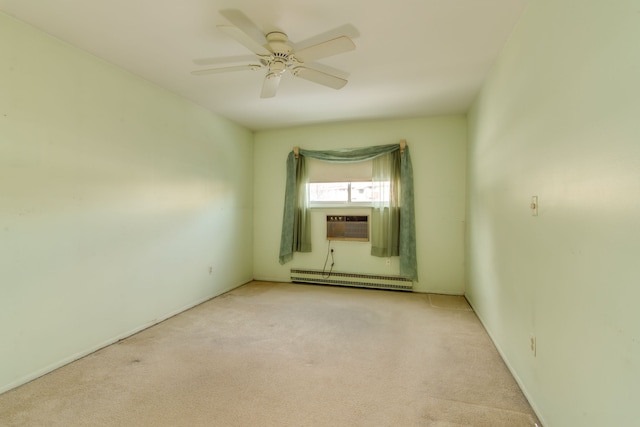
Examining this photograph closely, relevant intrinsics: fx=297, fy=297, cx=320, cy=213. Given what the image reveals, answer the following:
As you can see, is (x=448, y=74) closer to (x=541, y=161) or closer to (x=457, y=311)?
(x=541, y=161)

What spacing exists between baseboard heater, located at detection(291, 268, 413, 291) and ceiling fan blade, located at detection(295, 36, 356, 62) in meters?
3.12

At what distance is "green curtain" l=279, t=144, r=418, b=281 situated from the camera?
4.12m

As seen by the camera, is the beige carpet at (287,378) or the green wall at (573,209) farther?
the beige carpet at (287,378)

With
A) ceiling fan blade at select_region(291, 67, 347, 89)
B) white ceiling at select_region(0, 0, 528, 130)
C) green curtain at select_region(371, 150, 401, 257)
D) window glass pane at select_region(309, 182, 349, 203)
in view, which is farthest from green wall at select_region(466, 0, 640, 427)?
window glass pane at select_region(309, 182, 349, 203)

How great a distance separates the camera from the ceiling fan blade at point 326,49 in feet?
6.08

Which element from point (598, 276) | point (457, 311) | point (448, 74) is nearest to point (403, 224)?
point (457, 311)

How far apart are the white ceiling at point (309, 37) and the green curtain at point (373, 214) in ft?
3.27

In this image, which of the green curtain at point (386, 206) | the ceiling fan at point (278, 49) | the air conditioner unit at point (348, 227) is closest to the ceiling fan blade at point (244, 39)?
the ceiling fan at point (278, 49)

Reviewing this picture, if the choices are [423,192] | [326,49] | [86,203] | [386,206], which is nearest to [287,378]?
[86,203]

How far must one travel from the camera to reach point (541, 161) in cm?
163

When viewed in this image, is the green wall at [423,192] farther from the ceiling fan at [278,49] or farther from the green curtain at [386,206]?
the ceiling fan at [278,49]

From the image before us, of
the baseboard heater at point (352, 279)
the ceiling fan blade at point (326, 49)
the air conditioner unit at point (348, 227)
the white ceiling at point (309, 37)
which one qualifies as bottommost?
the baseboard heater at point (352, 279)

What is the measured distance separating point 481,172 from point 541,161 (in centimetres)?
153

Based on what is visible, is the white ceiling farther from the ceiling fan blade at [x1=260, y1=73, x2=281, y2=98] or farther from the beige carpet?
the beige carpet
